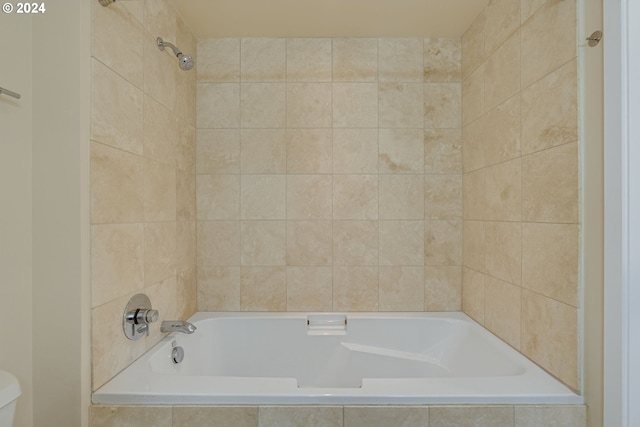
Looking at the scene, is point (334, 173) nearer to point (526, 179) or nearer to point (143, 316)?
point (526, 179)

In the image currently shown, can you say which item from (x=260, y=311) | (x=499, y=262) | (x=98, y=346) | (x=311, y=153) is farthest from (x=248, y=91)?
(x=499, y=262)

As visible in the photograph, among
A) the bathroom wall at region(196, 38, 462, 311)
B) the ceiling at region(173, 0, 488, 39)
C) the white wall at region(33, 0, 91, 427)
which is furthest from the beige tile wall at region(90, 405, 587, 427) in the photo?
the ceiling at region(173, 0, 488, 39)

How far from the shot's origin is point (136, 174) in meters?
1.40

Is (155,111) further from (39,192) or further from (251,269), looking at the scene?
(251,269)

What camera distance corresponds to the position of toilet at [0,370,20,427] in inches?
32.3

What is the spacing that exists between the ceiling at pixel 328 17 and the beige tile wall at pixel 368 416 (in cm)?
179

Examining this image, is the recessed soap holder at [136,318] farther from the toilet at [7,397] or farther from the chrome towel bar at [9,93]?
the chrome towel bar at [9,93]

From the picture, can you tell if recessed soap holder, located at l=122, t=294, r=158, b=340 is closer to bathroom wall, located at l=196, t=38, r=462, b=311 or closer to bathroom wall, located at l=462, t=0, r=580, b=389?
bathroom wall, located at l=196, t=38, r=462, b=311

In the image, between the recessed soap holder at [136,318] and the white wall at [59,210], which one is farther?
the recessed soap holder at [136,318]

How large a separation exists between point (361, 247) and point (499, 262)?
744 millimetres

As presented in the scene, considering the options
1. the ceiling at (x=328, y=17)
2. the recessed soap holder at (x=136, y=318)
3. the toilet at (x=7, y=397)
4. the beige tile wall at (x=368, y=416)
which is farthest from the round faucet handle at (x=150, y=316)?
Result: the ceiling at (x=328, y=17)

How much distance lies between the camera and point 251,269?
6.77ft

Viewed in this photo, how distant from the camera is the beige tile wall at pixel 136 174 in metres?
1.18

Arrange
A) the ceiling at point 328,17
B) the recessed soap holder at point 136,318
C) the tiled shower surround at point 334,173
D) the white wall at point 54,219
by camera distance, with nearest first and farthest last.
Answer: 1. the white wall at point 54,219
2. the recessed soap holder at point 136,318
3. the tiled shower surround at point 334,173
4. the ceiling at point 328,17
